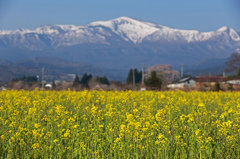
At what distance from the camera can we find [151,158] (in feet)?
21.4

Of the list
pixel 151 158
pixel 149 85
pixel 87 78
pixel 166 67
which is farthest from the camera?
pixel 166 67

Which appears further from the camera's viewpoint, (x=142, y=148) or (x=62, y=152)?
(x=62, y=152)

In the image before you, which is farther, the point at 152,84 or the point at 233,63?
the point at 233,63

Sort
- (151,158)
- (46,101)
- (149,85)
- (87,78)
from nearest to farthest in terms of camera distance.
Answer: (151,158), (46,101), (149,85), (87,78)

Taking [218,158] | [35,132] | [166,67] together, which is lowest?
[218,158]

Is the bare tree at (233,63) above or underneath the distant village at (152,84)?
above

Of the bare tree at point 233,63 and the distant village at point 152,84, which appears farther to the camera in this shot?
the bare tree at point 233,63

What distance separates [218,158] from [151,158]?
1.39 m

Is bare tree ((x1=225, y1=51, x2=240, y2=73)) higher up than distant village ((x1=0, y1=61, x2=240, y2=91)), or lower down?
higher up

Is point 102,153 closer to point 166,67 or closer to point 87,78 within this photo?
point 87,78

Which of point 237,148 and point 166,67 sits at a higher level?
point 166,67

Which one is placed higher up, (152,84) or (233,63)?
(233,63)

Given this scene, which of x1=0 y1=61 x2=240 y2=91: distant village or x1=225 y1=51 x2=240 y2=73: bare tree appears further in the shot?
x1=225 y1=51 x2=240 y2=73: bare tree

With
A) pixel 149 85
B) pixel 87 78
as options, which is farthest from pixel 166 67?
pixel 149 85
